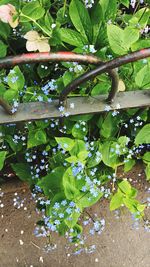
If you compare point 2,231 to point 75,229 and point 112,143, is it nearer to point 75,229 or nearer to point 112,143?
point 75,229

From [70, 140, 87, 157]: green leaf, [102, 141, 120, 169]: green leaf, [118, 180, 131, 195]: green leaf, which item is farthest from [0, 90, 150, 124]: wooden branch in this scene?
[118, 180, 131, 195]: green leaf

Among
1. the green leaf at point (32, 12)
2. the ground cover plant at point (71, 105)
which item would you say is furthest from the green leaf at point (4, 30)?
the green leaf at point (32, 12)

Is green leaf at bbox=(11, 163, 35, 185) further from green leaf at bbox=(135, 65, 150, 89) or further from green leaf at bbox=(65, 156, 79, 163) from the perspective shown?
green leaf at bbox=(135, 65, 150, 89)

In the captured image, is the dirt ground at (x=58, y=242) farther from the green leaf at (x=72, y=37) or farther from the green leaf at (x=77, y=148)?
the green leaf at (x=72, y=37)

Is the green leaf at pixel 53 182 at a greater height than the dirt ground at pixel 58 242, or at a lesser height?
greater

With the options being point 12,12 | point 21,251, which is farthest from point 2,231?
point 12,12

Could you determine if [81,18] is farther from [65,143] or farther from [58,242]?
[58,242]

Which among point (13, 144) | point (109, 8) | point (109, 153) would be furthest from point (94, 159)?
point (109, 8)
